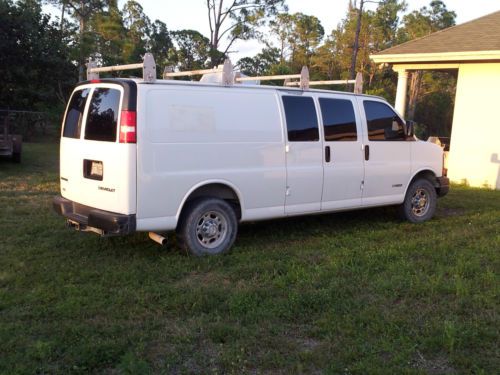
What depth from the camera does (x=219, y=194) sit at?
19.7ft

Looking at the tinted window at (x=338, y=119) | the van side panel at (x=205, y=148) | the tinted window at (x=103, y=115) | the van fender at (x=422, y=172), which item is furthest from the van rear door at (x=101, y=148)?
the van fender at (x=422, y=172)

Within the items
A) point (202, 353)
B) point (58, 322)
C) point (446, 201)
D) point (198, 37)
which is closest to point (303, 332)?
point (202, 353)

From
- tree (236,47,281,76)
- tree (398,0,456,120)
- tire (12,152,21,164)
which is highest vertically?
tree (398,0,456,120)

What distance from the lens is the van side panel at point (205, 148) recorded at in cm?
536

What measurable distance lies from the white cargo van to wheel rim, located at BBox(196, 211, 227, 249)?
1 centimetres

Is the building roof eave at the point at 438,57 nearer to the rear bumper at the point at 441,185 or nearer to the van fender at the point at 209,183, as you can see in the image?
the rear bumper at the point at 441,185

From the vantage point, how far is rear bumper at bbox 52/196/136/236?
5250 mm

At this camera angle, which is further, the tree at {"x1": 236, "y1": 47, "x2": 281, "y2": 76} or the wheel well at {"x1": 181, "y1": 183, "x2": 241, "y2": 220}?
the tree at {"x1": 236, "y1": 47, "x2": 281, "y2": 76}

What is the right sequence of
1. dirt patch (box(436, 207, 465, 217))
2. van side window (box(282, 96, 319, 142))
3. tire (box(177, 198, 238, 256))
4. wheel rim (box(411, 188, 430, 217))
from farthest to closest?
dirt patch (box(436, 207, 465, 217)) → wheel rim (box(411, 188, 430, 217)) → van side window (box(282, 96, 319, 142)) → tire (box(177, 198, 238, 256))

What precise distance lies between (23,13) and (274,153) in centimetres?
1935

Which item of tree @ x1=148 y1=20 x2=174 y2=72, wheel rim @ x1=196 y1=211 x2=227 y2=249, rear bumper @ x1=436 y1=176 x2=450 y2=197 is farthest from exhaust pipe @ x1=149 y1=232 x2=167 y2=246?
tree @ x1=148 y1=20 x2=174 y2=72

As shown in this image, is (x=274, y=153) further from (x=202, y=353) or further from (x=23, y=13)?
(x=23, y=13)

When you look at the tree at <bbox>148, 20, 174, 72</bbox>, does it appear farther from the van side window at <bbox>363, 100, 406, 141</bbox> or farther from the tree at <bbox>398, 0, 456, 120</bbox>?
the van side window at <bbox>363, 100, 406, 141</bbox>

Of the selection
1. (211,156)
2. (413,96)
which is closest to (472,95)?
(211,156)
